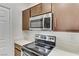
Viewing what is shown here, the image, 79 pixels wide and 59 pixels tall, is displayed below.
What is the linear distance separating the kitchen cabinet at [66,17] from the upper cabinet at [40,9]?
0.05 metres

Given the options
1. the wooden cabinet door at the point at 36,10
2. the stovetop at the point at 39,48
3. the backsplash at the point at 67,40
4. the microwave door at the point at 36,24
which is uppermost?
the wooden cabinet door at the point at 36,10

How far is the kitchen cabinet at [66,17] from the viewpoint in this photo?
1.07 meters

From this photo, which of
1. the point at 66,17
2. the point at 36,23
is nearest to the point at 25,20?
the point at 36,23

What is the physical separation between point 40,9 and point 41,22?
12 cm

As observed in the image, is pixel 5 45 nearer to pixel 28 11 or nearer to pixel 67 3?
pixel 28 11

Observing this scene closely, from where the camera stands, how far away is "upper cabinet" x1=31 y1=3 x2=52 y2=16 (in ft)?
3.97

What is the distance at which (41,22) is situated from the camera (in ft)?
4.08

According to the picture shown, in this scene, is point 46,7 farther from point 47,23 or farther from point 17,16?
point 17,16

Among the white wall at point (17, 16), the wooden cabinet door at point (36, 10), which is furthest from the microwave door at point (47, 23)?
the white wall at point (17, 16)

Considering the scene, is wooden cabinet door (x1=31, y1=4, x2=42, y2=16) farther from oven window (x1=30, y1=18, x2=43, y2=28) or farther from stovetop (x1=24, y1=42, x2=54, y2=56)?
stovetop (x1=24, y1=42, x2=54, y2=56)

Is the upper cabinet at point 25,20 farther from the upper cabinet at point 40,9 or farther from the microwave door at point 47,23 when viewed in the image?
the microwave door at point 47,23

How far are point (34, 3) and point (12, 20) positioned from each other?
261mm

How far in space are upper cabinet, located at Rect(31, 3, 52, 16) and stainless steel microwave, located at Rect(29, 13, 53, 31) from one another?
4 cm

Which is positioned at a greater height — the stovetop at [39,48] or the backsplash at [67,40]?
the backsplash at [67,40]
